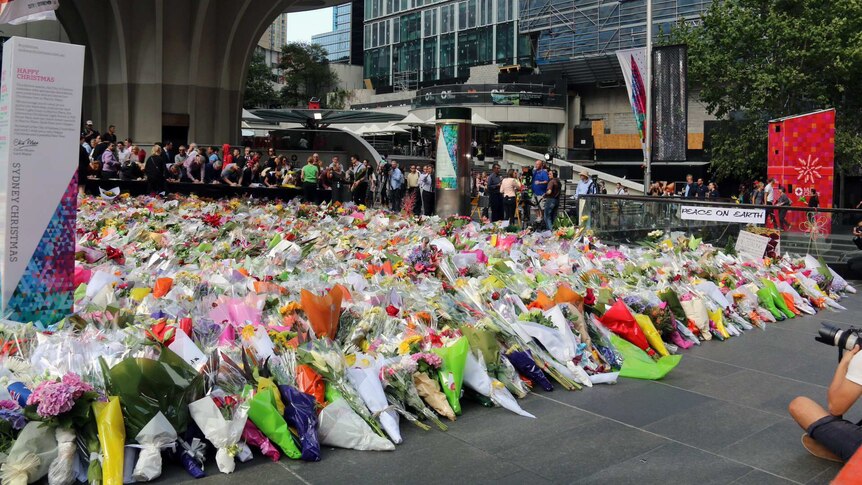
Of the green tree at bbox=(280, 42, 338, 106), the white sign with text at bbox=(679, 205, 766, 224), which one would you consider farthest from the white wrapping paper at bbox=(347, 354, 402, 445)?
the green tree at bbox=(280, 42, 338, 106)

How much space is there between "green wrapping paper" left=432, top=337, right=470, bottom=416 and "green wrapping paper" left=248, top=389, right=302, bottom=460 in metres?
1.24

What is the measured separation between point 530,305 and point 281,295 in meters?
2.21

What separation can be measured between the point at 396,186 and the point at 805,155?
1118 cm


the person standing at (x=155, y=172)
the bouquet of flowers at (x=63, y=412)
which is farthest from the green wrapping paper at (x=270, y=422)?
the person standing at (x=155, y=172)

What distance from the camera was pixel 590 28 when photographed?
170ft

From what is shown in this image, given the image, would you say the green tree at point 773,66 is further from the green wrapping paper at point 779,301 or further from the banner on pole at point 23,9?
the banner on pole at point 23,9

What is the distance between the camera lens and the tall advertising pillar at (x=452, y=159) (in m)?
19.3

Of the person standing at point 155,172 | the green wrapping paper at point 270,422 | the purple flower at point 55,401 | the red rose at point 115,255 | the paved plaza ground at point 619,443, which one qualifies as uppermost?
the person standing at point 155,172

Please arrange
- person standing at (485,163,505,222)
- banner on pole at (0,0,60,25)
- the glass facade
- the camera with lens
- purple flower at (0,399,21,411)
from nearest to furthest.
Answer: purple flower at (0,399,21,411) → the camera with lens → banner on pole at (0,0,60,25) → person standing at (485,163,505,222) → the glass facade

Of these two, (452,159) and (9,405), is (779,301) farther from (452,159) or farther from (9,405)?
(452,159)

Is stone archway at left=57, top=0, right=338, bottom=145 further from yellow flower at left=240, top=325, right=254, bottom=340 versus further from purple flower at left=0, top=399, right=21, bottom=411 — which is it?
purple flower at left=0, top=399, right=21, bottom=411

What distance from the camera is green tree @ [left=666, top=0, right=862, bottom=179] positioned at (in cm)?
2897

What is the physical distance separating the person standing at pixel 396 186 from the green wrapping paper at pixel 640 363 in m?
16.1

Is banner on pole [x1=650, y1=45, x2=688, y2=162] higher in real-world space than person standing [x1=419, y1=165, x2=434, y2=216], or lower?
higher
